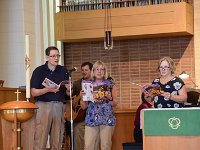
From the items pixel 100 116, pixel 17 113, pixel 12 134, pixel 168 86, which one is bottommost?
pixel 12 134

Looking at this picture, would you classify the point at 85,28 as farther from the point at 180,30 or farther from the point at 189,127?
the point at 189,127

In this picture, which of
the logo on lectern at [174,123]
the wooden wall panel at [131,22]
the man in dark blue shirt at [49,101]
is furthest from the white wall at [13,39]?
the logo on lectern at [174,123]

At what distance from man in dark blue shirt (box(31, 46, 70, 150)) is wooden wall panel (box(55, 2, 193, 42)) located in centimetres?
306

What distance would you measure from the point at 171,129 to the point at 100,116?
1.33m

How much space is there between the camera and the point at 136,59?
1044 centimetres

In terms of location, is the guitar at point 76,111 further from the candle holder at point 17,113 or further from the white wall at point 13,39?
the candle holder at point 17,113

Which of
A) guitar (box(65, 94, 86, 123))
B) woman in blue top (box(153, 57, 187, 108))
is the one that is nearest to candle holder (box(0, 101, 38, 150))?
woman in blue top (box(153, 57, 187, 108))

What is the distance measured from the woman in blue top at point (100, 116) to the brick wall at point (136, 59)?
11.9 feet

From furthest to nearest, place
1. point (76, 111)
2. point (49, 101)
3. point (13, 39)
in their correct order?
1. point (13, 39)
2. point (76, 111)
3. point (49, 101)

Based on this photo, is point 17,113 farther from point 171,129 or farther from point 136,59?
point 136,59

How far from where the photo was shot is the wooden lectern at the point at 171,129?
545 centimetres

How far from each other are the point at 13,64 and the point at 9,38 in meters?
0.42

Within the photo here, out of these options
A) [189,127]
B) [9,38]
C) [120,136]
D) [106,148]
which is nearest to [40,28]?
[9,38]

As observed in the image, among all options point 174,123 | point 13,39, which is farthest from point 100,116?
point 13,39
